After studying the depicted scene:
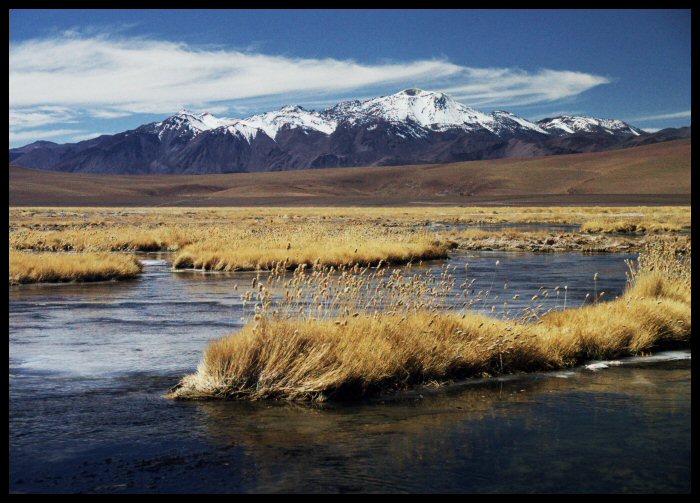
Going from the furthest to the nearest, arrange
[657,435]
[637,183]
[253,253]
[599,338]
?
[637,183] < [253,253] < [599,338] < [657,435]

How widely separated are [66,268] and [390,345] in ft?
55.2

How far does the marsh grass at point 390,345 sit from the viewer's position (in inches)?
408

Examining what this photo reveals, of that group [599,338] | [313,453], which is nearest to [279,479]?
[313,453]

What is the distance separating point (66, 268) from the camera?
25141 mm

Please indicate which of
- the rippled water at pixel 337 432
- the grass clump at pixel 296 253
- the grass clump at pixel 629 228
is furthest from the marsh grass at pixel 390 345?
the grass clump at pixel 629 228

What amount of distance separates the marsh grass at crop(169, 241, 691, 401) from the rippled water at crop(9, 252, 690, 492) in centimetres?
42

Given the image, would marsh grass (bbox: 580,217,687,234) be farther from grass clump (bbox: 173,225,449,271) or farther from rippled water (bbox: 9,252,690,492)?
rippled water (bbox: 9,252,690,492)

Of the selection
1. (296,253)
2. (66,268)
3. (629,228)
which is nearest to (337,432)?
(66,268)

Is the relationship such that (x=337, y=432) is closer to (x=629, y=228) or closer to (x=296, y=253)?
(x=296, y=253)

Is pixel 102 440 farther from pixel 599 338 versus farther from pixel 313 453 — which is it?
pixel 599 338

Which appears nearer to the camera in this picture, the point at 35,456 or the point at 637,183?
the point at 35,456

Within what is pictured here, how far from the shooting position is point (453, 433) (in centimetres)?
887
